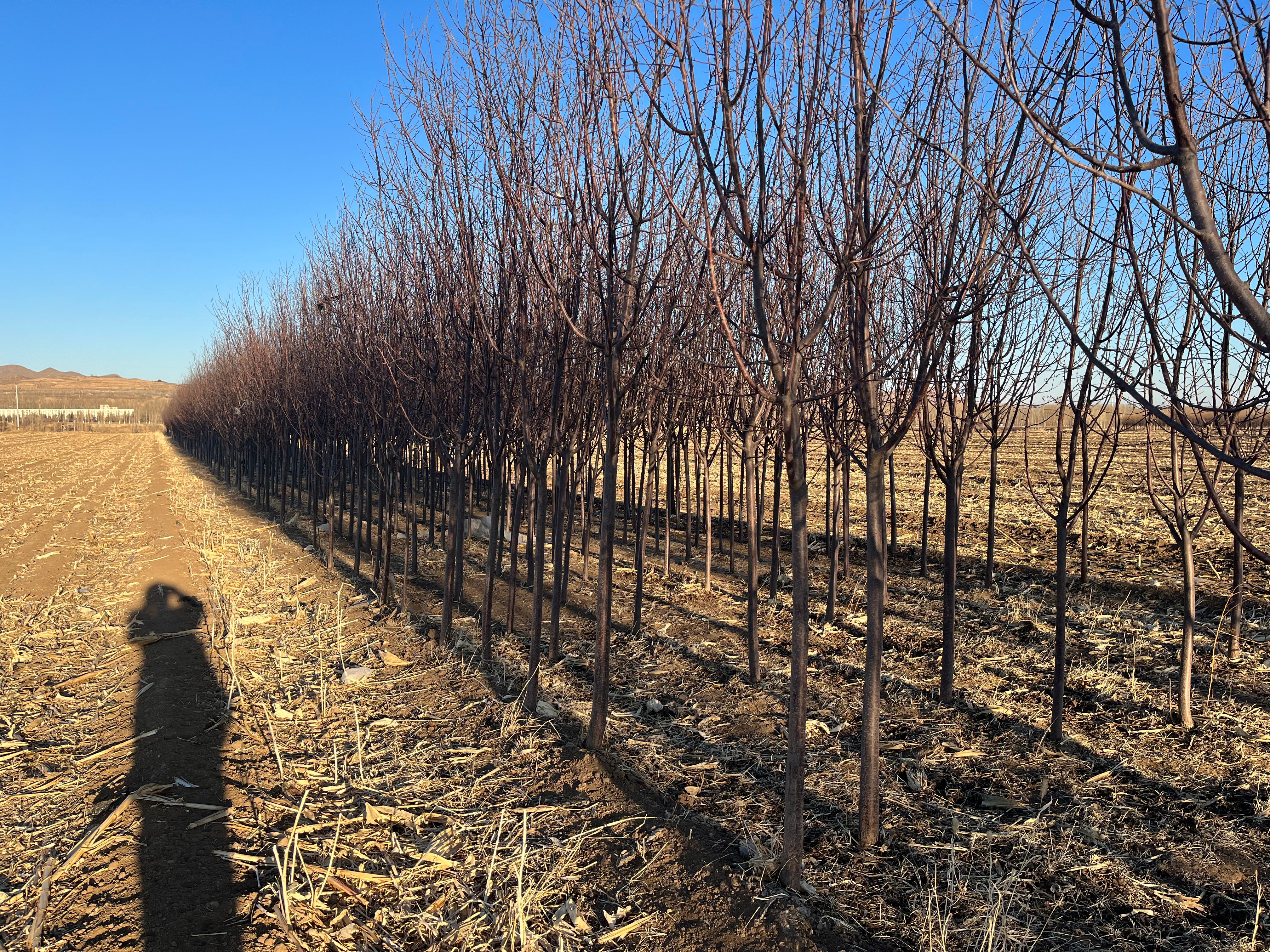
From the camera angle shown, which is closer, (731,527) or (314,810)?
(314,810)

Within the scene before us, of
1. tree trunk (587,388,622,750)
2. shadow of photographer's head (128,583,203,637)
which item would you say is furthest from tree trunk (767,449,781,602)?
shadow of photographer's head (128,583,203,637)

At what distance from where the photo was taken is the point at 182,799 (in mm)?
3898

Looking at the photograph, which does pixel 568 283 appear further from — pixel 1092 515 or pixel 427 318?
pixel 1092 515

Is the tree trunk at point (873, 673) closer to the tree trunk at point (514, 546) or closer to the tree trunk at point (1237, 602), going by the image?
the tree trunk at point (1237, 602)

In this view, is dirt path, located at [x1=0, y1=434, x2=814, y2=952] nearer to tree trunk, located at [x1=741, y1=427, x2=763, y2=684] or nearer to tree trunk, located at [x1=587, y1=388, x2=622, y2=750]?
tree trunk, located at [x1=587, y1=388, x2=622, y2=750]

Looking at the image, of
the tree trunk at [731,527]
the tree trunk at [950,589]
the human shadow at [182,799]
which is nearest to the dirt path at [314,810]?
the human shadow at [182,799]

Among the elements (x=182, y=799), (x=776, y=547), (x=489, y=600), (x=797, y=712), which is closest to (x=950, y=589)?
(x=797, y=712)

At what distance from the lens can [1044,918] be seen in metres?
3.06

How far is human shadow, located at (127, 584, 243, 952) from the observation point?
2.96 m

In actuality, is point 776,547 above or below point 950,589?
below

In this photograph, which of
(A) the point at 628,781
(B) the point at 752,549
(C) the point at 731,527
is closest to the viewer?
(A) the point at 628,781

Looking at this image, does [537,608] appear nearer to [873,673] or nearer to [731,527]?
[873,673]

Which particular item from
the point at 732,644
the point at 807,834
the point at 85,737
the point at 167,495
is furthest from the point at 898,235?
the point at 167,495

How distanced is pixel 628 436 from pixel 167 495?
1558cm
